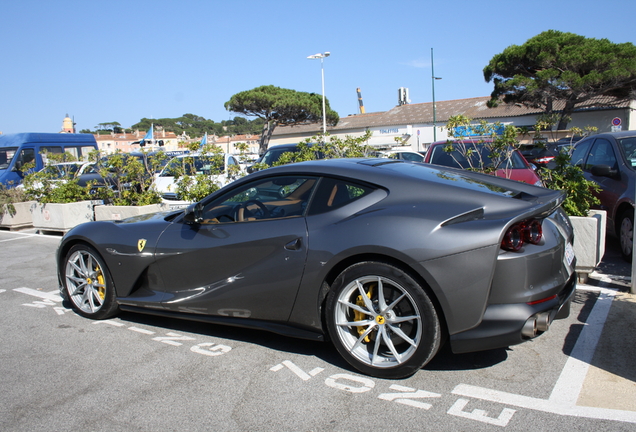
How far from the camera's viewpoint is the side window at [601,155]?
6.88 m

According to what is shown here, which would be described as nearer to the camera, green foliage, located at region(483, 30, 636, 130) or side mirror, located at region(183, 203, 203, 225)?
side mirror, located at region(183, 203, 203, 225)

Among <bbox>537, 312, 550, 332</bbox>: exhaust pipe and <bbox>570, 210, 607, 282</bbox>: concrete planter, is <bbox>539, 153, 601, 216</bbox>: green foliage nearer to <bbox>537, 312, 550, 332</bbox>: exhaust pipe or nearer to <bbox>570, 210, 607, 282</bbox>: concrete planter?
<bbox>570, 210, 607, 282</bbox>: concrete planter

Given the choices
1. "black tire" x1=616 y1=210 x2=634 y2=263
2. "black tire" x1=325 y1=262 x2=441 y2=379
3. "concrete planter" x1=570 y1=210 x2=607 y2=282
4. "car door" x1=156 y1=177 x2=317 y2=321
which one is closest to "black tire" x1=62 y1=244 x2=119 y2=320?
"car door" x1=156 y1=177 x2=317 y2=321

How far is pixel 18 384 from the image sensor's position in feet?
11.6

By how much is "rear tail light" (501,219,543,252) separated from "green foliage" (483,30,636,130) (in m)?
33.3

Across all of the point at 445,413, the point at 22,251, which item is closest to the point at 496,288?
the point at 445,413

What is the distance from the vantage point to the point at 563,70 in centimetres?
3675

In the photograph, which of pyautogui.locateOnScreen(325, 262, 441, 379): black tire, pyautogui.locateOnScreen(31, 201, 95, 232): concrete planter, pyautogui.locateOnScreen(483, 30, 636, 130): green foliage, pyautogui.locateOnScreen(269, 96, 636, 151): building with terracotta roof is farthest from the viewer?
pyautogui.locateOnScreen(269, 96, 636, 151): building with terracotta roof

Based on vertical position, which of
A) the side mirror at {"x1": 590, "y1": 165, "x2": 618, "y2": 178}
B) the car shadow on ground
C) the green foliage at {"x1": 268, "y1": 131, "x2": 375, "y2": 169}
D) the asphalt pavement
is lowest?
the asphalt pavement

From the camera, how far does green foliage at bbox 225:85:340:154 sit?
46.4 metres

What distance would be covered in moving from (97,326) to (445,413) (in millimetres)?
3278

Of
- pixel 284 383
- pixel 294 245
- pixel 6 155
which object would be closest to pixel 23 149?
pixel 6 155

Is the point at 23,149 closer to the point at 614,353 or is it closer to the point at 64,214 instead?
the point at 64,214

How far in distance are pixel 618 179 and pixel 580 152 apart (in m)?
1.65
